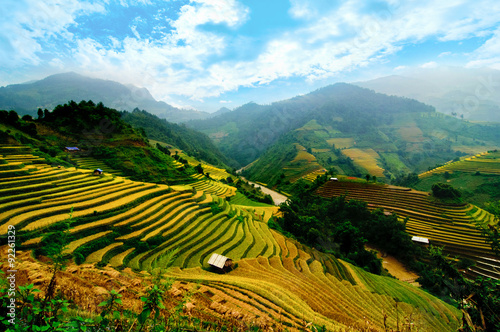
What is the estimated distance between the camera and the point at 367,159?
93.1m

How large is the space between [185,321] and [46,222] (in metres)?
11.5

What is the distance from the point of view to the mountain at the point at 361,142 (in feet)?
274

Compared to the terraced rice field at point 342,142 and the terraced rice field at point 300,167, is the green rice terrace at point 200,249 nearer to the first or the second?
the terraced rice field at point 300,167

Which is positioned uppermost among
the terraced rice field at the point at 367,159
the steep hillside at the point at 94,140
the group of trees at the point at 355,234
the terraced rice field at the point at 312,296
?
the steep hillside at the point at 94,140

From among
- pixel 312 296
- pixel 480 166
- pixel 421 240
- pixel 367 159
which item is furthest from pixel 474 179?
pixel 312 296

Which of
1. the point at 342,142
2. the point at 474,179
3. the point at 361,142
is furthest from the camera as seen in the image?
the point at 361,142

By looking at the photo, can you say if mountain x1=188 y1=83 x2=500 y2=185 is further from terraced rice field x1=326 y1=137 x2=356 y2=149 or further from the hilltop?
the hilltop

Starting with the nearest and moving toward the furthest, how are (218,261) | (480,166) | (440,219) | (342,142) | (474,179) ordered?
(218,261)
(440,219)
(474,179)
(480,166)
(342,142)

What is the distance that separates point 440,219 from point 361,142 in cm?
10389

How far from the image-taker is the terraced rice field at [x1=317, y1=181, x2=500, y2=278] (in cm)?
2464

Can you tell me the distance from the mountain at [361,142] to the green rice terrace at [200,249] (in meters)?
53.4

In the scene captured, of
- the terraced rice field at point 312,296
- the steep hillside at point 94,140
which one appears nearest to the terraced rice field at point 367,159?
the terraced rice field at point 312,296

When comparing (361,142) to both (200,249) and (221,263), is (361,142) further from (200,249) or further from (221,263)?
(221,263)

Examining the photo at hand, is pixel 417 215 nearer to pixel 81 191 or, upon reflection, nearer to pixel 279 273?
pixel 279 273
